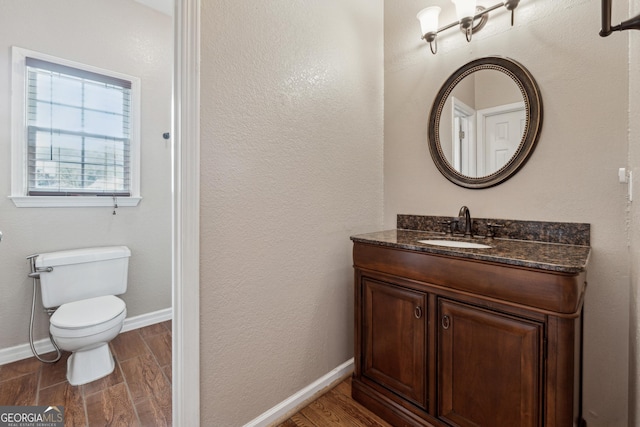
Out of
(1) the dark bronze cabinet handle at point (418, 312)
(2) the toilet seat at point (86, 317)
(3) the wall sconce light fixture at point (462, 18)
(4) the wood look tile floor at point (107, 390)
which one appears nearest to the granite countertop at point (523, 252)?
(1) the dark bronze cabinet handle at point (418, 312)

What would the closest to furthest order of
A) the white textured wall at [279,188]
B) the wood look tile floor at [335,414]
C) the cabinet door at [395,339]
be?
the white textured wall at [279,188]
the cabinet door at [395,339]
the wood look tile floor at [335,414]

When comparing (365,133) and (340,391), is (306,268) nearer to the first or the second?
(340,391)

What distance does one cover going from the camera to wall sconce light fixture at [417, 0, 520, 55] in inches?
60.9

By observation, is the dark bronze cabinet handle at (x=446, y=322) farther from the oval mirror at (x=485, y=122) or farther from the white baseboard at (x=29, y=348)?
the white baseboard at (x=29, y=348)

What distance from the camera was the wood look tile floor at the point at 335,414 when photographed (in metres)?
1.49

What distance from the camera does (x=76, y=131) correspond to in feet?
7.27

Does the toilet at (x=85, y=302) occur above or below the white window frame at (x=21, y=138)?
below

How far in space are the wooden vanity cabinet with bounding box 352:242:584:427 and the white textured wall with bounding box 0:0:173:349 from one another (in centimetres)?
182

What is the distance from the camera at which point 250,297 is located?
1.39m

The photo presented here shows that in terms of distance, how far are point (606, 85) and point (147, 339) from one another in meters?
3.34

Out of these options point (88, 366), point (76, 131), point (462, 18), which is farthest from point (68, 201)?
point (462, 18)

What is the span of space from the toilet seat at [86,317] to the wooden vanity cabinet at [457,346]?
1550 mm

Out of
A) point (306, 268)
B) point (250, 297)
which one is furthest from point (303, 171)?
point (250, 297)

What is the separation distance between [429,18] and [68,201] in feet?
9.34
